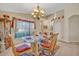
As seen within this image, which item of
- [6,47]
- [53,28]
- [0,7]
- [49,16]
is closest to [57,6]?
[49,16]

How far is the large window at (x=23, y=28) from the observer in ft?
7.13

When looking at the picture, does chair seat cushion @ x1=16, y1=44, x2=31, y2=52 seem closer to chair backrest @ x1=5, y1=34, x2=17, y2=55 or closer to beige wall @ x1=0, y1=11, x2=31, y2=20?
chair backrest @ x1=5, y1=34, x2=17, y2=55

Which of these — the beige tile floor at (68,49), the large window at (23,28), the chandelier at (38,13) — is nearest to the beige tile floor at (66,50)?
the beige tile floor at (68,49)

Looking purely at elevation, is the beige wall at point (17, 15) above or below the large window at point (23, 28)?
above

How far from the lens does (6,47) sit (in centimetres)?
214

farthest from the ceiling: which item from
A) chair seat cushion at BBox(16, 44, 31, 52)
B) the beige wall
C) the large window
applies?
chair seat cushion at BBox(16, 44, 31, 52)

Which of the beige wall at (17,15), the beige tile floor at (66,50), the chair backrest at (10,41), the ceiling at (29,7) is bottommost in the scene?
the beige tile floor at (66,50)

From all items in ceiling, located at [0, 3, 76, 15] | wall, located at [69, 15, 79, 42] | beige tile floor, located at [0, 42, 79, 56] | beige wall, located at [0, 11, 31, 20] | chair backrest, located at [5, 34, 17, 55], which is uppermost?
ceiling, located at [0, 3, 76, 15]

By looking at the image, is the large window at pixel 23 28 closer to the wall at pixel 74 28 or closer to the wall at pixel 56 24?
the wall at pixel 56 24

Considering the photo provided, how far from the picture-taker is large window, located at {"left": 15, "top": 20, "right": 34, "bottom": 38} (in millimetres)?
2174

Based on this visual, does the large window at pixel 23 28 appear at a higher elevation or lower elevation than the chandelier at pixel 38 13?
lower

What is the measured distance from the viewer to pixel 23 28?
7.18ft

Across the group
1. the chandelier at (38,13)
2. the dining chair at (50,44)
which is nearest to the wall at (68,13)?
the dining chair at (50,44)

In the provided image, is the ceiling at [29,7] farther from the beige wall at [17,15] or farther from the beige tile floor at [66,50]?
the beige tile floor at [66,50]
